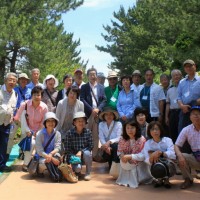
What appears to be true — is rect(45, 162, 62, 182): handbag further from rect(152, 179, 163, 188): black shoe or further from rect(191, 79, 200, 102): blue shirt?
rect(191, 79, 200, 102): blue shirt

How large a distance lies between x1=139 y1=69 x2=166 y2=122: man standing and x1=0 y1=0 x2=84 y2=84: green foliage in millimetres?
10267

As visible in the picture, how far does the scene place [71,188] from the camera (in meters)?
5.14

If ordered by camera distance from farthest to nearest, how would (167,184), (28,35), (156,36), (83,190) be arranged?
(156,36) < (28,35) < (167,184) < (83,190)

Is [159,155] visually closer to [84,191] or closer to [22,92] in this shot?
[84,191]

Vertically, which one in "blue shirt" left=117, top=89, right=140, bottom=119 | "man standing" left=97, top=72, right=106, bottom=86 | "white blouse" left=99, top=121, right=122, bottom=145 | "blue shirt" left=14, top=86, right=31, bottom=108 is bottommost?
"white blouse" left=99, top=121, right=122, bottom=145

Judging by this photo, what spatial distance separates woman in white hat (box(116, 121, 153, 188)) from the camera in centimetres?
535

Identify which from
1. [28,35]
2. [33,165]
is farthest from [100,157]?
[28,35]

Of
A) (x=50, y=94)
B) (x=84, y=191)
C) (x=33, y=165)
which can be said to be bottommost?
(x=84, y=191)

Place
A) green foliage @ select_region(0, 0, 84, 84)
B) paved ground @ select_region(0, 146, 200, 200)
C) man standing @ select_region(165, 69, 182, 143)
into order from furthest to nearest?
green foliage @ select_region(0, 0, 84, 84)
man standing @ select_region(165, 69, 182, 143)
paved ground @ select_region(0, 146, 200, 200)

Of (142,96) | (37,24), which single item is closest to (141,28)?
(37,24)

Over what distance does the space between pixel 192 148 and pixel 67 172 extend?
196 centimetres

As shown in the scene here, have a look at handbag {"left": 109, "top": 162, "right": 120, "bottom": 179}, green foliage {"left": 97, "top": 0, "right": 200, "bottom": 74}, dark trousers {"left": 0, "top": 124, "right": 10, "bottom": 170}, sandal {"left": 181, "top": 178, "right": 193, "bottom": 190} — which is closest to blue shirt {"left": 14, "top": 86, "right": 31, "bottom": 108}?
dark trousers {"left": 0, "top": 124, "right": 10, "bottom": 170}

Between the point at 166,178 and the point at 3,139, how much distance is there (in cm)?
288

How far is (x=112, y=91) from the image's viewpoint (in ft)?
23.1
